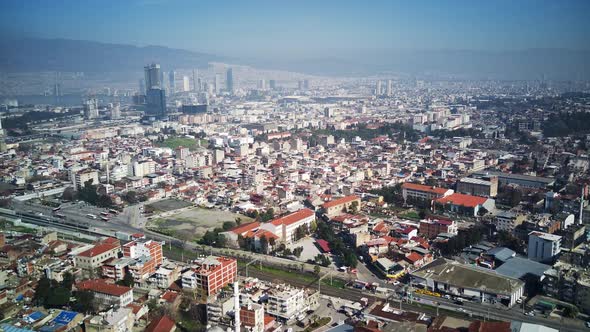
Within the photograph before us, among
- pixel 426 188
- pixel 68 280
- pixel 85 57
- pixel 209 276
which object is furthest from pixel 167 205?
pixel 85 57

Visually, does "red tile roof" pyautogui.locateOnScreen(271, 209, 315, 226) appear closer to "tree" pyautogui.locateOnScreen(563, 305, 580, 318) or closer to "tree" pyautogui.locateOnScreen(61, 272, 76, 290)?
"tree" pyautogui.locateOnScreen(61, 272, 76, 290)

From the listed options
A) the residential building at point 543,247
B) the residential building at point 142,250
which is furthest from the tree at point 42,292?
the residential building at point 543,247

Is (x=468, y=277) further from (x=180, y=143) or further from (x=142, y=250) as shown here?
(x=180, y=143)

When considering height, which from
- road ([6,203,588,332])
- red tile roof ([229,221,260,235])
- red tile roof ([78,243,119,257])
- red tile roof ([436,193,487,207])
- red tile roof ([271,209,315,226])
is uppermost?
red tile roof ([436,193,487,207])

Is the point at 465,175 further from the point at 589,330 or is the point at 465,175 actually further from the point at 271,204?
the point at 589,330

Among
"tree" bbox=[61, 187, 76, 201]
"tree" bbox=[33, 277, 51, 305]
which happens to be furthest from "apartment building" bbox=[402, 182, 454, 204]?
"tree" bbox=[61, 187, 76, 201]

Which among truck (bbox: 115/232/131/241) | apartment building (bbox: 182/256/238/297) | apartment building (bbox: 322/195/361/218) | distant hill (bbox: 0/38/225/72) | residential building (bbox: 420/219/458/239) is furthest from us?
distant hill (bbox: 0/38/225/72)
